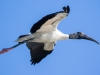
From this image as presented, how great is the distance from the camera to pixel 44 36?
1831cm

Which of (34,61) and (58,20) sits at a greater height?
(58,20)

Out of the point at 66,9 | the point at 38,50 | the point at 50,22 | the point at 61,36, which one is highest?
the point at 66,9

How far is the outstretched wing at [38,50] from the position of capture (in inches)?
759

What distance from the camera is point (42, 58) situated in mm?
19516

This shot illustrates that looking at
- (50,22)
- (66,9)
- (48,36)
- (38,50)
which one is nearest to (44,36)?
(48,36)

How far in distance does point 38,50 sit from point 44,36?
140 centimetres

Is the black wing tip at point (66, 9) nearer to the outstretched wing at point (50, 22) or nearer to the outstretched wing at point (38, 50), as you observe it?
the outstretched wing at point (50, 22)

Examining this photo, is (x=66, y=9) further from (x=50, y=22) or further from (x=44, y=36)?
(x=44, y=36)

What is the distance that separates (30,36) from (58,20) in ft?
4.58

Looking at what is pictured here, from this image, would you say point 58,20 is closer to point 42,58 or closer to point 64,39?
point 64,39

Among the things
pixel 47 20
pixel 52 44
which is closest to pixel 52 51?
pixel 52 44

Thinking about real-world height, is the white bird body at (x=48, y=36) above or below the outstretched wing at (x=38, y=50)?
above

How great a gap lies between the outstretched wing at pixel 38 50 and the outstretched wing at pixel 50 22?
1.38m

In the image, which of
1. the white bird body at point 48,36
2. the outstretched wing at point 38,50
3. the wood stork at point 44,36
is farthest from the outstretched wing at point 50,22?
the outstretched wing at point 38,50
